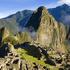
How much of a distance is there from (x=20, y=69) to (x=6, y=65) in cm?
976

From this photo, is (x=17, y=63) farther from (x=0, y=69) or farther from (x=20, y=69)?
(x=0, y=69)

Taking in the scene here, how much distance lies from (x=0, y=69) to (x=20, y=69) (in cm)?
1600

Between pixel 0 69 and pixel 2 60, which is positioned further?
pixel 2 60

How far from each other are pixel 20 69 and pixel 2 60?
39.4 ft

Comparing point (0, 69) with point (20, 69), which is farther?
point (20, 69)

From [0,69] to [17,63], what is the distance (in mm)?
16351

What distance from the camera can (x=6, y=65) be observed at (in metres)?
192

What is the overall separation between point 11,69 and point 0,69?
20.7 feet

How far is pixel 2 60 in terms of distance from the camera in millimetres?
198000

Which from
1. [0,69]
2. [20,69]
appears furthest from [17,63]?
[0,69]

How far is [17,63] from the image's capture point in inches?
7840

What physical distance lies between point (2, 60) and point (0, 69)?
13.1 m

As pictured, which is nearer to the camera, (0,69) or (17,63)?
(0,69)
